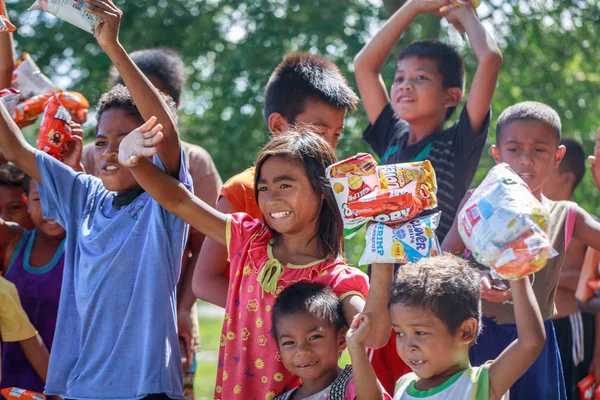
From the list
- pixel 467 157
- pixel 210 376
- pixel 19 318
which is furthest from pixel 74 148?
pixel 210 376

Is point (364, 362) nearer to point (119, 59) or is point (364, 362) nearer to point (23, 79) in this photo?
point (119, 59)

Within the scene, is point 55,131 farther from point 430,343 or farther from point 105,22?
point 430,343

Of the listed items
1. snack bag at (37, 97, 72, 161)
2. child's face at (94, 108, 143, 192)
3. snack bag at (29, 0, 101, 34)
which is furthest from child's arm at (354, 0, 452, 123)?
snack bag at (29, 0, 101, 34)

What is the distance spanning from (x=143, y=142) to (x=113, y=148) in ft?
1.72

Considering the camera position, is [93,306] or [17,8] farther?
[17,8]

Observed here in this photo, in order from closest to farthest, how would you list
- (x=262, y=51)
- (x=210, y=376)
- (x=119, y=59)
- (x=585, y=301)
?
(x=119, y=59) → (x=585, y=301) → (x=262, y=51) → (x=210, y=376)

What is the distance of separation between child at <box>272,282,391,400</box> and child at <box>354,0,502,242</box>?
3.21ft

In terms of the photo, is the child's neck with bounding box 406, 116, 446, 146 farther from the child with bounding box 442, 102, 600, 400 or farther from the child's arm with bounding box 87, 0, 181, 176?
the child's arm with bounding box 87, 0, 181, 176

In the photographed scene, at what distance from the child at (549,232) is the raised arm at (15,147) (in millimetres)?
1727

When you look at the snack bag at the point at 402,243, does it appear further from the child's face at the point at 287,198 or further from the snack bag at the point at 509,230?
the child's face at the point at 287,198

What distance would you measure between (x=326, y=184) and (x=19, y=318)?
1.63 m

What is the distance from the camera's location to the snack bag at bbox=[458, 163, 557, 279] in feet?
8.49

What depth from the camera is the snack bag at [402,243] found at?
2861mm

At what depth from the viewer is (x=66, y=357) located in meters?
3.55
